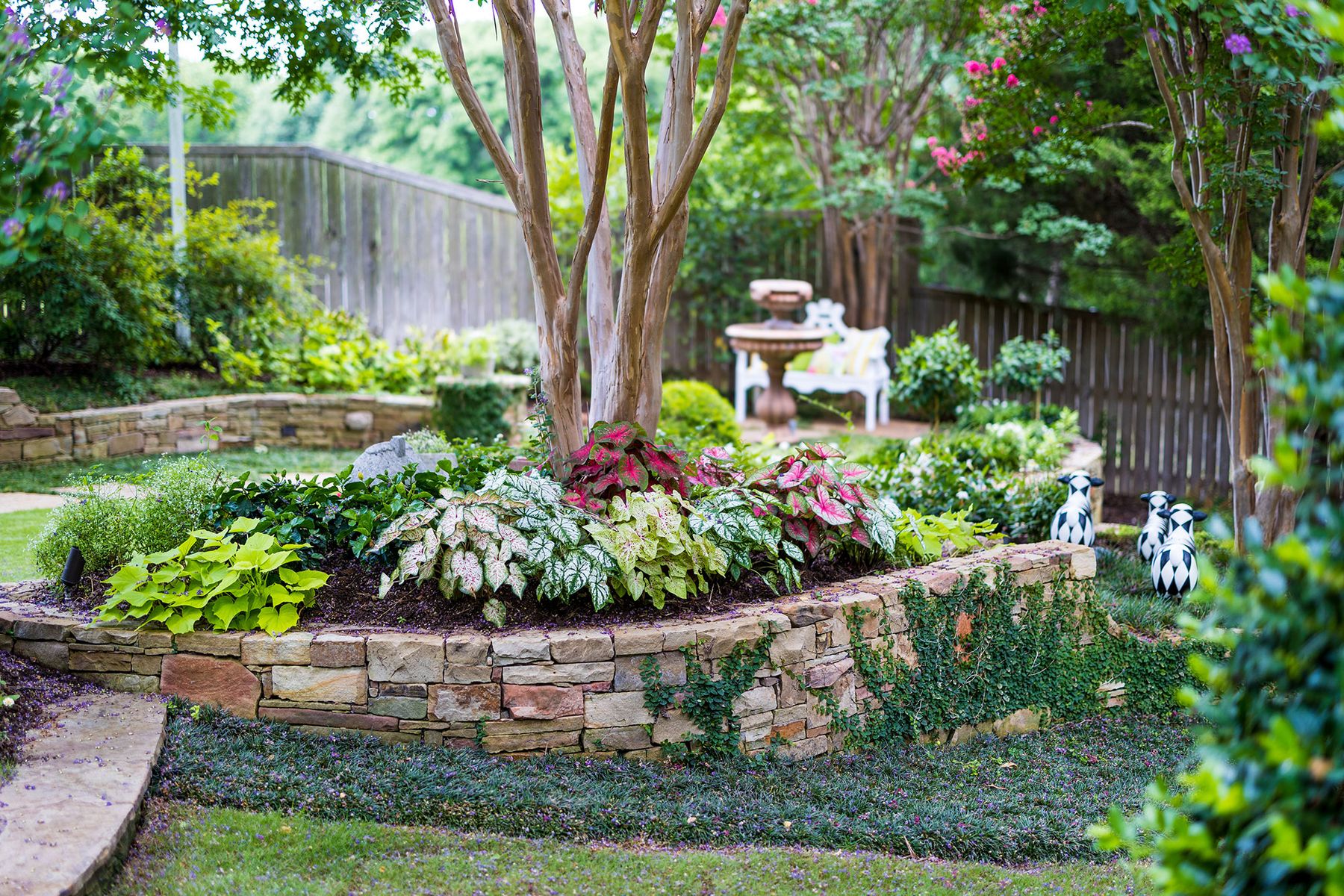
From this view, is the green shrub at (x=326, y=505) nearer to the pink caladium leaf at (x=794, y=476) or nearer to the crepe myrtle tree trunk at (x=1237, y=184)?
the pink caladium leaf at (x=794, y=476)

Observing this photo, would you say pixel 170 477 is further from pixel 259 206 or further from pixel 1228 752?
pixel 259 206

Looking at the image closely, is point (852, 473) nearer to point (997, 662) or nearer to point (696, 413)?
point (997, 662)

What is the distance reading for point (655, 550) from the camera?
12.9 feet

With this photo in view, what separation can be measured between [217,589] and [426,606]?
675mm

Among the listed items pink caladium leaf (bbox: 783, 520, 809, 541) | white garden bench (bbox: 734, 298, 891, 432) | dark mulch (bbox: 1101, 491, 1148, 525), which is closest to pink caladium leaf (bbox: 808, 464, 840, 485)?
pink caladium leaf (bbox: 783, 520, 809, 541)

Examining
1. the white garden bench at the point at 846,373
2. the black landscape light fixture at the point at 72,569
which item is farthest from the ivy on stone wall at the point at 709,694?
the white garden bench at the point at 846,373

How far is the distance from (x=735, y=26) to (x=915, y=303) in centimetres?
738

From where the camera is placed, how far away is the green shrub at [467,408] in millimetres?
8484

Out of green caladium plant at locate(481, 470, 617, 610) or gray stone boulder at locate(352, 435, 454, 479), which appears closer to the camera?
green caladium plant at locate(481, 470, 617, 610)

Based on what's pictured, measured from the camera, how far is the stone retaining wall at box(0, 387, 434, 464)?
7.32 meters

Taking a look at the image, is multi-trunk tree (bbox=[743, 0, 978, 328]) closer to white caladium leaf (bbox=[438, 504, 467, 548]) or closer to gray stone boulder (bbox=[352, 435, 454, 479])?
gray stone boulder (bbox=[352, 435, 454, 479])

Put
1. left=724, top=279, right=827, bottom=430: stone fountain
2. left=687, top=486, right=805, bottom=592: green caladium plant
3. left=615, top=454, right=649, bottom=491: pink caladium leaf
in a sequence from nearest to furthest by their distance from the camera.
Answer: left=687, top=486, right=805, bottom=592: green caladium plant → left=615, top=454, right=649, bottom=491: pink caladium leaf → left=724, top=279, right=827, bottom=430: stone fountain

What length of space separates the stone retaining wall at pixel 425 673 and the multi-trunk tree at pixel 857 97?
268 inches

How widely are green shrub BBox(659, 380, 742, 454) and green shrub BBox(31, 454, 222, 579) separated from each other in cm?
387
